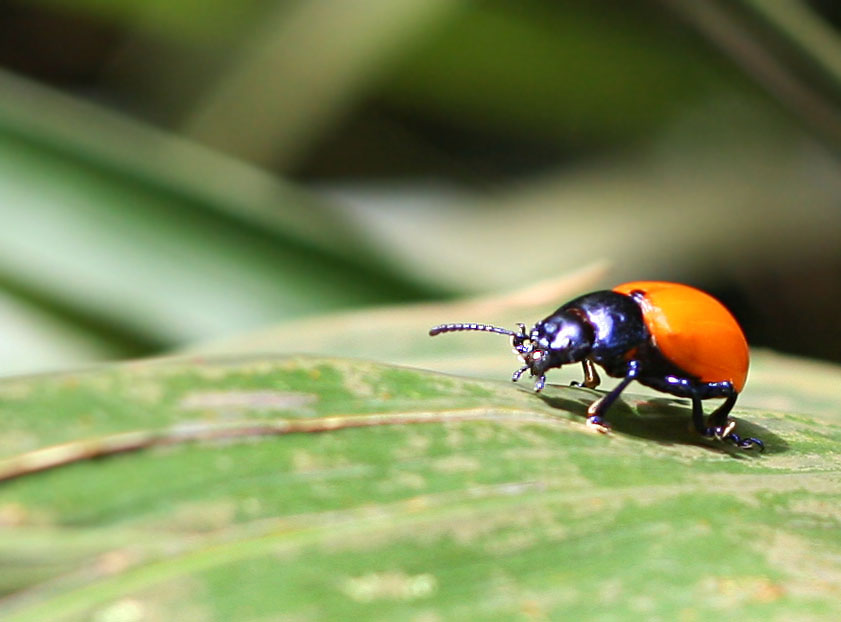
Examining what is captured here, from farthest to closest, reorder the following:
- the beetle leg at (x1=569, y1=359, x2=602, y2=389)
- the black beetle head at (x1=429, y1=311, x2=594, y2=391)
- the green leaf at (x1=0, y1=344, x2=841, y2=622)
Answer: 1. the beetle leg at (x1=569, y1=359, x2=602, y2=389)
2. the black beetle head at (x1=429, y1=311, x2=594, y2=391)
3. the green leaf at (x1=0, y1=344, x2=841, y2=622)

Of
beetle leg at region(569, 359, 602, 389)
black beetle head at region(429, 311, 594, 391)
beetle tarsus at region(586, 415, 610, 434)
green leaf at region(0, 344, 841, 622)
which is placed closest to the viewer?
green leaf at region(0, 344, 841, 622)

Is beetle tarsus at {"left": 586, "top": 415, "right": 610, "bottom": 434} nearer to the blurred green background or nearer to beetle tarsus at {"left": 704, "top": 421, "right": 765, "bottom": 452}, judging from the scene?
beetle tarsus at {"left": 704, "top": 421, "right": 765, "bottom": 452}

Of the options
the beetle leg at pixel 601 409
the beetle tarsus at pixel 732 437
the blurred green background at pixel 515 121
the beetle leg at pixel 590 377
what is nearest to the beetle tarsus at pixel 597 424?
the beetle leg at pixel 601 409

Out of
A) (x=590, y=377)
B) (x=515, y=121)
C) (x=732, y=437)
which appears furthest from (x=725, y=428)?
(x=515, y=121)

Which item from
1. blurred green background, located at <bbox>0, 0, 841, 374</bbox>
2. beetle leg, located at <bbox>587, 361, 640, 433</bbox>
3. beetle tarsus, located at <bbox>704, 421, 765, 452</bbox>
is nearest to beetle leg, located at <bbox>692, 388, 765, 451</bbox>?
beetle tarsus, located at <bbox>704, 421, 765, 452</bbox>

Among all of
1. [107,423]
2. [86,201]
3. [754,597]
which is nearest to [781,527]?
[754,597]
